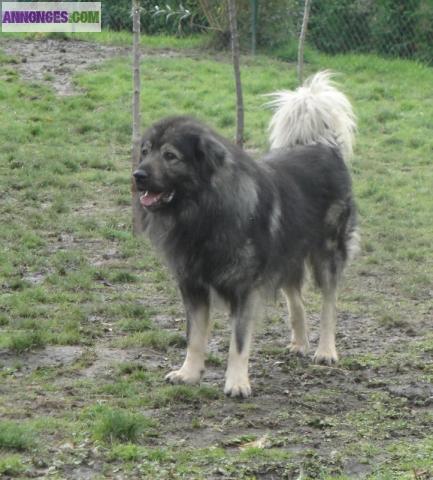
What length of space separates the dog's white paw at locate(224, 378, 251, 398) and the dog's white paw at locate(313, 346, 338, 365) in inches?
37.5

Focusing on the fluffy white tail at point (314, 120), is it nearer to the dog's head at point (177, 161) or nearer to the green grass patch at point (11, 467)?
the dog's head at point (177, 161)

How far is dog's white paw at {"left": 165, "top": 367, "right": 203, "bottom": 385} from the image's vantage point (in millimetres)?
6234

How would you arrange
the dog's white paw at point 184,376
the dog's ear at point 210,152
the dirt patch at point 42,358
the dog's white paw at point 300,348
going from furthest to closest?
the dog's white paw at point 300,348 → the dirt patch at point 42,358 → the dog's white paw at point 184,376 → the dog's ear at point 210,152

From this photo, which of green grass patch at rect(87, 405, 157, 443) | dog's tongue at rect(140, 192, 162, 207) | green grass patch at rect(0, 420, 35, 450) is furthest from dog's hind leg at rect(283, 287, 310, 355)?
green grass patch at rect(0, 420, 35, 450)

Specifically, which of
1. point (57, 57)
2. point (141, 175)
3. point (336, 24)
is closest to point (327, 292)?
point (141, 175)

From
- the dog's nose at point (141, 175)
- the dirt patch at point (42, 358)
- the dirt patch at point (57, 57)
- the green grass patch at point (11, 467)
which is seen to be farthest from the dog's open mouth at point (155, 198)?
the dirt patch at point (57, 57)

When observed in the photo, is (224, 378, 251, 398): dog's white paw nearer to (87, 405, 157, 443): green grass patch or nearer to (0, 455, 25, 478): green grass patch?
(87, 405, 157, 443): green grass patch

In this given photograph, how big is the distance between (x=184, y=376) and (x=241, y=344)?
1.26ft

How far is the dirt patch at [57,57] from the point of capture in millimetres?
15148

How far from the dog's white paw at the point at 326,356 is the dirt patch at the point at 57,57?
8.46 m

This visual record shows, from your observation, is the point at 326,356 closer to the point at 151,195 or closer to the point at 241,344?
the point at 241,344

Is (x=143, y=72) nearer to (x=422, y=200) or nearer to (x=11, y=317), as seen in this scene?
(x=422, y=200)

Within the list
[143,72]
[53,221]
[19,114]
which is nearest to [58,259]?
[53,221]

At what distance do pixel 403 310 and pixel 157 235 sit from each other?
8.49 ft
